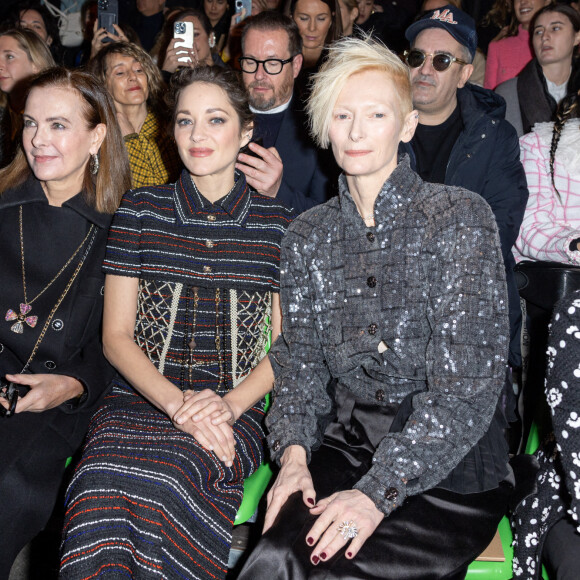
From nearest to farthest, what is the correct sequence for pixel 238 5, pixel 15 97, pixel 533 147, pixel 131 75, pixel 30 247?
1. pixel 30 247
2. pixel 533 147
3. pixel 131 75
4. pixel 15 97
5. pixel 238 5

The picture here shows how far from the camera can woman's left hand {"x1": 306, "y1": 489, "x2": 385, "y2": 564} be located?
66.1 inches

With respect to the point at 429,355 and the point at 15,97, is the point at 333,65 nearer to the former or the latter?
the point at 429,355

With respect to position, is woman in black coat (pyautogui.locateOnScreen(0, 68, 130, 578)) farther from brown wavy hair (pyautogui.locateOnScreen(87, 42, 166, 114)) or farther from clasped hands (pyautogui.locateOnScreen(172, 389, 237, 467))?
brown wavy hair (pyautogui.locateOnScreen(87, 42, 166, 114))

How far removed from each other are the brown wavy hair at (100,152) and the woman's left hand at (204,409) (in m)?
0.82

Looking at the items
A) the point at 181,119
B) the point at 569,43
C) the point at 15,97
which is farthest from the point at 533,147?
the point at 15,97

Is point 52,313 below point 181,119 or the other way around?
below


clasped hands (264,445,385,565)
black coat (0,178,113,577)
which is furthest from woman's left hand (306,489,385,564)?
black coat (0,178,113,577)

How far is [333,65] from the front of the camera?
2.10 meters

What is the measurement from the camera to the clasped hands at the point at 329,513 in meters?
1.68

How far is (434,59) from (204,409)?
77.8 inches

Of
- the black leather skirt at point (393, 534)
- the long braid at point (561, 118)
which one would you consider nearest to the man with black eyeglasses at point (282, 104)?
the long braid at point (561, 118)

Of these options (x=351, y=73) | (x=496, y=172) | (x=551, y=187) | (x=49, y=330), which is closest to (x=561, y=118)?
(x=551, y=187)

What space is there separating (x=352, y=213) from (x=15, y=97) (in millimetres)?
2729

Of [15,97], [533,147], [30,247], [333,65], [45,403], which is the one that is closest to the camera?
[333,65]
